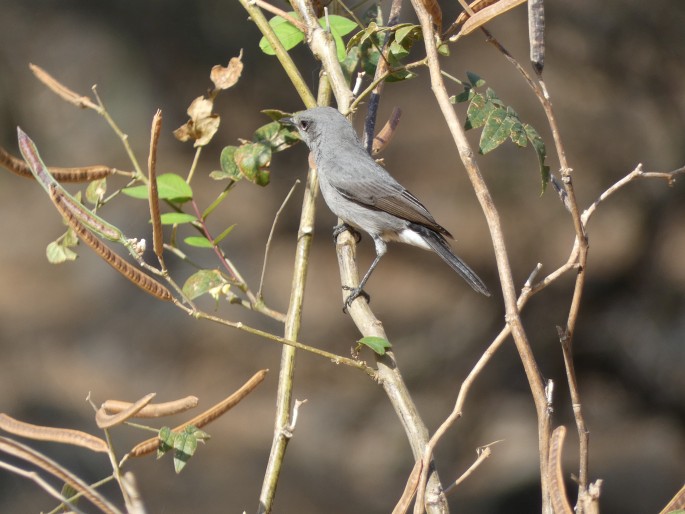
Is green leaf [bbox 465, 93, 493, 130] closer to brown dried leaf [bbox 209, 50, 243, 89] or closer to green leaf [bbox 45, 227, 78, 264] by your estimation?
brown dried leaf [bbox 209, 50, 243, 89]

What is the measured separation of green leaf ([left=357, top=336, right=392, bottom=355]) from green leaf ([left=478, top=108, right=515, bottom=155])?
38 cm

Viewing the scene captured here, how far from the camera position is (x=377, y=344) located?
4.57ft

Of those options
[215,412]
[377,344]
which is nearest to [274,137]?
[377,344]

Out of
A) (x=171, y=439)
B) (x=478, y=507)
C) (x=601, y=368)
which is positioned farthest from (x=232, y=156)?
(x=601, y=368)

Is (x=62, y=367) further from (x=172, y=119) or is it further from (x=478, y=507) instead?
(x=478, y=507)

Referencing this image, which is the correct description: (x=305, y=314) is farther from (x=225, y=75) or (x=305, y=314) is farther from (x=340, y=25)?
(x=225, y=75)

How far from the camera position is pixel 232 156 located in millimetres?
1800

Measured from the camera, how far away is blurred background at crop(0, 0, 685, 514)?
4.91 metres

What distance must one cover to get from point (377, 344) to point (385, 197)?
66.1 inches

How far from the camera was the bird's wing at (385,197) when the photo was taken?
9.77 feet

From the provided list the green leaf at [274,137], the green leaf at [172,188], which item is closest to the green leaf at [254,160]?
the green leaf at [274,137]

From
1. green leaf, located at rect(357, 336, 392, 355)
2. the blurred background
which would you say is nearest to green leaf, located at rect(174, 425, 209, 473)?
green leaf, located at rect(357, 336, 392, 355)

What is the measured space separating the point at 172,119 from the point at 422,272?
1872mm

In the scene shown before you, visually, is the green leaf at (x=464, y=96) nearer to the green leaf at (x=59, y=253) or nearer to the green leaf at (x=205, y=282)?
the green leaf at (x=205, y=282)
